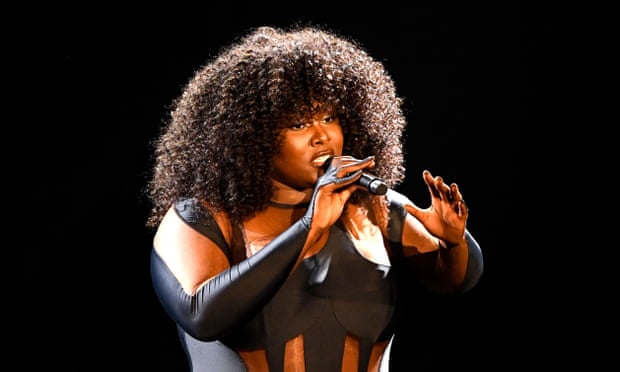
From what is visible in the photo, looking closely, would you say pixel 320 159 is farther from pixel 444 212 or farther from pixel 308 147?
pixel 444 212

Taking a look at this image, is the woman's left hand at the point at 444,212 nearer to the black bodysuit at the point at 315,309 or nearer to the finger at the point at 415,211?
the finger at the point at 415,211

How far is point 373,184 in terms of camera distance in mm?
1399

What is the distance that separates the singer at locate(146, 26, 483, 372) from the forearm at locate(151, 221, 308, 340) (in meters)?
0.03

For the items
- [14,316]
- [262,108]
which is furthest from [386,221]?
[14,316]

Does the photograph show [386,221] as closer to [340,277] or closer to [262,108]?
[340,277]

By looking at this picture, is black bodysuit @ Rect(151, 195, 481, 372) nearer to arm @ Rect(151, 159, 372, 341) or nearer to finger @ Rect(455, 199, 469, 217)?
arm @ Rect(151, 159, 372, 341)

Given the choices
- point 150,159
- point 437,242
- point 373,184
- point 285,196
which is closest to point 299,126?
point 285,196

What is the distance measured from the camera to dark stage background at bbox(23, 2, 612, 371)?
2088 millimetres

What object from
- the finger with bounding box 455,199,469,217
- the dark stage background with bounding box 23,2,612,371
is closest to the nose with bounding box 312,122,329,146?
the finger with bounding box 455,199,469,217

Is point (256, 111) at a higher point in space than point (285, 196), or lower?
higher

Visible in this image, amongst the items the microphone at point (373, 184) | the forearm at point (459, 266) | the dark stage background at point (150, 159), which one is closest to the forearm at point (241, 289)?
the microphone at point (373, 184)

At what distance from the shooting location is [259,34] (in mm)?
1721

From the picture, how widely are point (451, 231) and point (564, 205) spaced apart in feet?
2.87

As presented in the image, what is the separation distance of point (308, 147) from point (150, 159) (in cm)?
63
